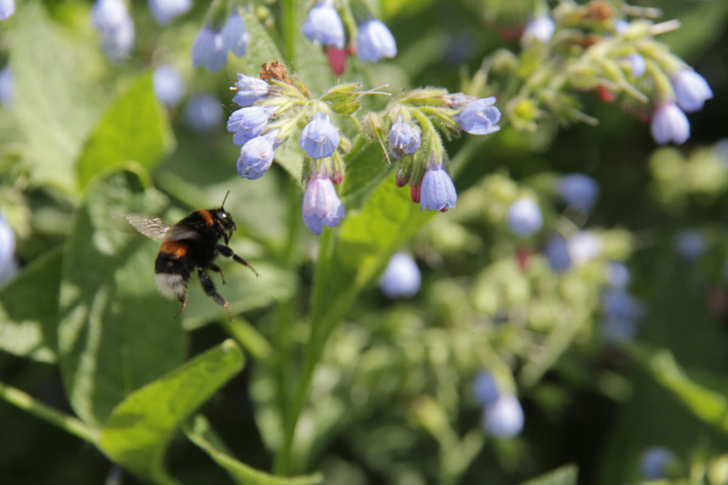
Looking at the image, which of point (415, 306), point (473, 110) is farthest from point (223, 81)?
point (473, 110)

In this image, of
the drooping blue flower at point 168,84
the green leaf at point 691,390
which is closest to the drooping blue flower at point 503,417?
the green leaf at point 691,390

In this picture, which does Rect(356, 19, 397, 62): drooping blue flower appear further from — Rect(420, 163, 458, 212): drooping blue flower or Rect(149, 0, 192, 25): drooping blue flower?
Rect(149, 0, 192, 25): drooping blue flower

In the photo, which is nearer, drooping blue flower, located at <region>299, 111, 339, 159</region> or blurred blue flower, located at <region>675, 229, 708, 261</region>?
drooping blue flower, located at <region>299, 111, 339, 159</region>

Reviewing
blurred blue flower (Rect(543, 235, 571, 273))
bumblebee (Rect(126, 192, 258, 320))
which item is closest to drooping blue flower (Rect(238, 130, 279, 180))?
bumblebee (Rect(126, 192, 258, 320))

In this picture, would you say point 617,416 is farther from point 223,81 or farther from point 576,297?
point 223,81

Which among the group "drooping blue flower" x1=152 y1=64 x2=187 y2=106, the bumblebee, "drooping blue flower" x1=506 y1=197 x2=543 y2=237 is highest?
the bumblebee

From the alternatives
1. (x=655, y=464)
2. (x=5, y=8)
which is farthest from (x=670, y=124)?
(x=5, y=8)
